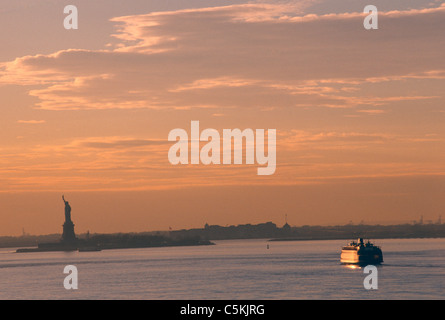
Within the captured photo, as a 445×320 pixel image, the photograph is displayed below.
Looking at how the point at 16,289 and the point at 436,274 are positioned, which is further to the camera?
the point at 436,274

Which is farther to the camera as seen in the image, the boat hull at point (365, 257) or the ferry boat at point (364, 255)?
the ferry boat at point (364, 255)

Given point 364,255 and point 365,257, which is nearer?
point 365,257

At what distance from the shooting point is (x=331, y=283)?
102250mm

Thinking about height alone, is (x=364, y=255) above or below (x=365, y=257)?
above

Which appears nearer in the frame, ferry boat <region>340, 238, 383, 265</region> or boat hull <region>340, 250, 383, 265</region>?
boat hull <region>340, 250, 383, 265</region>
